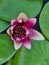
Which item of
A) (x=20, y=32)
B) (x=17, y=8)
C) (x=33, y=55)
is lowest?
(x=33, y=55)

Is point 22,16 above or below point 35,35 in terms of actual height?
above

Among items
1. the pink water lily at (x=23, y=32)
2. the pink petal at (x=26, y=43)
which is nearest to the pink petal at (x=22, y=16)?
the pink water lily at (x=23, y=32)

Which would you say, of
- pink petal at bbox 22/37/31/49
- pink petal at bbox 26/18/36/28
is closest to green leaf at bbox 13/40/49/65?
pink petal at bbox 22/37/31/49

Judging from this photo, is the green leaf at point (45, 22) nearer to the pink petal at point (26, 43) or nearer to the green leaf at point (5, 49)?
the pink petal at point (26, 43)

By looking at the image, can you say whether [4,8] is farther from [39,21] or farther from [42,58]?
[42,58]

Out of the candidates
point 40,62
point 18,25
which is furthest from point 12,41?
point 40,62

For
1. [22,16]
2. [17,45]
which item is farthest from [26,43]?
[22,16]

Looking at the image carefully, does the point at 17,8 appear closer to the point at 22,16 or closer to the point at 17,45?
the point at 22,16
